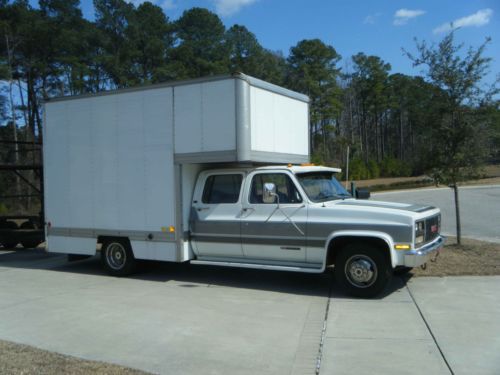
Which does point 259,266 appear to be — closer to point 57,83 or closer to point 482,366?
point 482,366

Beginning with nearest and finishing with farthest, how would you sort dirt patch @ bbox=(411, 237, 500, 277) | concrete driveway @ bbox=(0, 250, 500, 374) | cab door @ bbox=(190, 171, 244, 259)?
concrete driveway @ bbox=(0, 250, 500, 374)
cab door @ bbox=(190, 171, 244, 259)
dirt patch @ bbox=(411, 237, 500, 277)

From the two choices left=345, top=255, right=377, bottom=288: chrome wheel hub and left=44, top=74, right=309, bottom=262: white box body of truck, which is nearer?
left=345, top=255, right=377, bottom=288: chrome wheel hub

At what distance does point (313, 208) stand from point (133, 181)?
134 inches

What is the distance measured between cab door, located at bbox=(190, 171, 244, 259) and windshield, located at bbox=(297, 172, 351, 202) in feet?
3.58

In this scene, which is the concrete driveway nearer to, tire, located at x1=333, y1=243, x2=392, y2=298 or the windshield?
tire, located at x1=333, y1=243, x2=392, y2=298

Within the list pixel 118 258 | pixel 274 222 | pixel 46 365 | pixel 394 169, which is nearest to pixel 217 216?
pixel 274 222

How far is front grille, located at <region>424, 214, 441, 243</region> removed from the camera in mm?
7527

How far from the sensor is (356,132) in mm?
83625

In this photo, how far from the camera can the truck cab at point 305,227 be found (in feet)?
23.5

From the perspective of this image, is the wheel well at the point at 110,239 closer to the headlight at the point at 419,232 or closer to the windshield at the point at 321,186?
the windshield at the point at 321,186

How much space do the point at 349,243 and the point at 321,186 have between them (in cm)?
122

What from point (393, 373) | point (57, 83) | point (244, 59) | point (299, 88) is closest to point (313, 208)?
point (393, 373)

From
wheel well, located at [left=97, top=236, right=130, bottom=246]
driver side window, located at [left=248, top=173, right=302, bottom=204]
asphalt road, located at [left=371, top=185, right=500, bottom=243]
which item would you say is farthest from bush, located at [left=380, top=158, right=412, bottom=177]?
driver side window, located at [left=248, top=173, right=302, bottom=204]

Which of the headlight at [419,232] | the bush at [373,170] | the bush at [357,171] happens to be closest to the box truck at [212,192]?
the headlight at [419,232]
